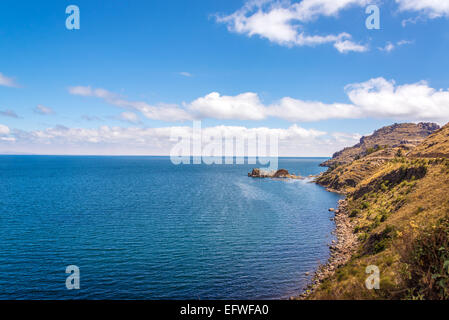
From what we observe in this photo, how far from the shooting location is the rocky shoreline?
37784 mm

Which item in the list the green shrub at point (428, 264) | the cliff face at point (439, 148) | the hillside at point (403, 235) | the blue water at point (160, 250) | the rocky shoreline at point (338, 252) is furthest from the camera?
the cliff face at point (439, 148)

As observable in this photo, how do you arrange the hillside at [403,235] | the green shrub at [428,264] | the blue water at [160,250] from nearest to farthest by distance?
the green shrub at [428,264] → the hillside at [403,235] → the blue water at [160,250]

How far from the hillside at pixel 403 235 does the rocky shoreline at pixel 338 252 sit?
89cm

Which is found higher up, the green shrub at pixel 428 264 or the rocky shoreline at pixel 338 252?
the green shrub at pixel 428 264

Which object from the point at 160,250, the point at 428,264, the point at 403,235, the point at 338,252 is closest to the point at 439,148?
the point at 338,252

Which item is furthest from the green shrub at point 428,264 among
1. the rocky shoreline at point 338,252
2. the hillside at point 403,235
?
Answer: the rocky shoreline at point 338,252

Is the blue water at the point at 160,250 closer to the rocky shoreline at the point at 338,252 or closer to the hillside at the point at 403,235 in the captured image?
the rocky shoreline at the point at 338,252

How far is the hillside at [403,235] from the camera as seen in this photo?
20.1m

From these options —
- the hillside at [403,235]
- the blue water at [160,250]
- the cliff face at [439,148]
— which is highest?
the cliff face at [439,148]

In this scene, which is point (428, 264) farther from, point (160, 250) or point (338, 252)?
point (160, 250)

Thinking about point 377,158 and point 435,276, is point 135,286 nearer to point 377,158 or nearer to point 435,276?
point 435,276
